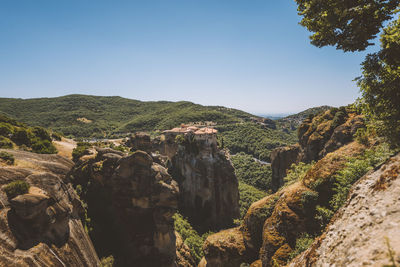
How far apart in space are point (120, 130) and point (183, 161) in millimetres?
102659

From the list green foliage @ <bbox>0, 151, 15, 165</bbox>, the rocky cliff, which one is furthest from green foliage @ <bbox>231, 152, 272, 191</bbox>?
green foliage @ <bbox>0, 151, 15, 165</bbox>

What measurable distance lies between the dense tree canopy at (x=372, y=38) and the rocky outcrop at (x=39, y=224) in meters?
20.1

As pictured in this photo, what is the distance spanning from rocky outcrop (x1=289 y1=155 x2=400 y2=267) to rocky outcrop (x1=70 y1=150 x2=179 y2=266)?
18.4m

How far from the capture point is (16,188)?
41.4 feet

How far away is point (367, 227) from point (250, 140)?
107 m

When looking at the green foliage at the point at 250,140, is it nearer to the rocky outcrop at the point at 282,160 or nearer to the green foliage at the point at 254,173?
the green foliage at the point at 254,173

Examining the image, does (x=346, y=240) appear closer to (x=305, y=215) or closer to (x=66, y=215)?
(x=305, y=215)

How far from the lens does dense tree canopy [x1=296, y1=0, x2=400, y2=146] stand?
7.24m

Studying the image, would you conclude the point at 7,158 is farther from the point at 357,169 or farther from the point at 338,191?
the point at 357,169

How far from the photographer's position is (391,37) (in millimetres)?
6949

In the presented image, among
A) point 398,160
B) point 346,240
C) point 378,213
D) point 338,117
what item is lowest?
point 346,240

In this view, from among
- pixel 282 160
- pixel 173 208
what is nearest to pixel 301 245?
pixel 173 208

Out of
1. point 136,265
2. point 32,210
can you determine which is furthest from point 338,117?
point 32,210

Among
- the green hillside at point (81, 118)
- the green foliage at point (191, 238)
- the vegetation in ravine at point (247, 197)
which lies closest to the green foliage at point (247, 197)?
the vegetation in ravine at point (247, 197)
